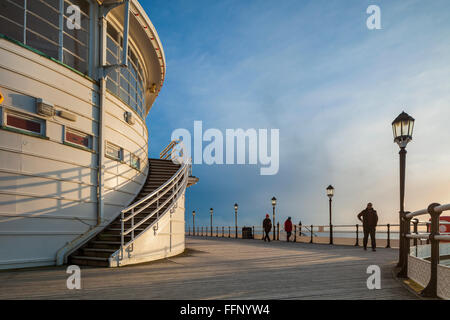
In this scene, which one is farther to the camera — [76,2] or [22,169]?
[76,2]

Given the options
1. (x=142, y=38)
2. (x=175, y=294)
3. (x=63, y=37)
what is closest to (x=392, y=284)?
(x=175, y=294)

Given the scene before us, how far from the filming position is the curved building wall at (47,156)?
24.0 feet

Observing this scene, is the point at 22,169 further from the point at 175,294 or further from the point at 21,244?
the point at 175,294

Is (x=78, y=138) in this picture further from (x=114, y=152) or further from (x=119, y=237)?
(x=119, y=237)

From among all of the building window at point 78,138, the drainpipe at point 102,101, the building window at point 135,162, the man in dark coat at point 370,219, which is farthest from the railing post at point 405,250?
the building window at point 135,162

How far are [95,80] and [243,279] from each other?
7.88 metres

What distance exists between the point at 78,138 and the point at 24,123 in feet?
5.32

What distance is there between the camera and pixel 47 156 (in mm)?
8102

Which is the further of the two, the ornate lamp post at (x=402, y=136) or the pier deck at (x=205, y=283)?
the ornate lamp post at (x=402, y=136)

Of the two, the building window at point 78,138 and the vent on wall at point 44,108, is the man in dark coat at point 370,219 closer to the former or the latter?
the building window at point 78,138

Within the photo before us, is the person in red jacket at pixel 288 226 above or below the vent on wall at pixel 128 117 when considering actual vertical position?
below

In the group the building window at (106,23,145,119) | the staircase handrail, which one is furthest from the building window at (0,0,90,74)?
the staircase handrail

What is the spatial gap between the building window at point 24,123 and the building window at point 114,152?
245cm

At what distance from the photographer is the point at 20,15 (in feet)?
27.0
